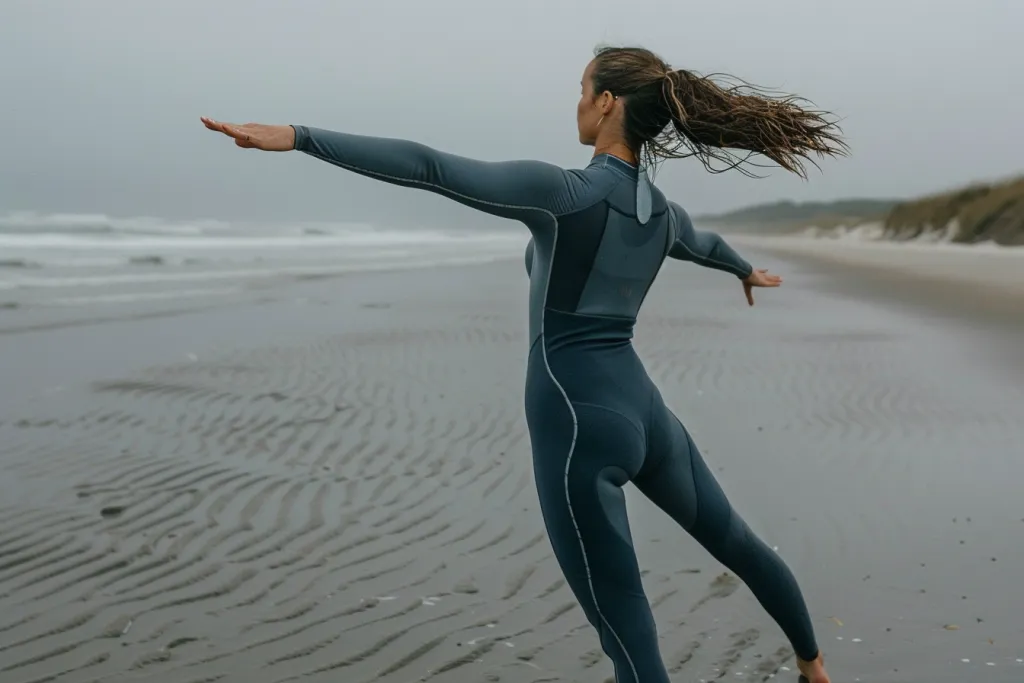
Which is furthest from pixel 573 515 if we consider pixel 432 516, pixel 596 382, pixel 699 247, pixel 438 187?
pixel 432 516

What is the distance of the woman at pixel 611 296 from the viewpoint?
2.76 metres

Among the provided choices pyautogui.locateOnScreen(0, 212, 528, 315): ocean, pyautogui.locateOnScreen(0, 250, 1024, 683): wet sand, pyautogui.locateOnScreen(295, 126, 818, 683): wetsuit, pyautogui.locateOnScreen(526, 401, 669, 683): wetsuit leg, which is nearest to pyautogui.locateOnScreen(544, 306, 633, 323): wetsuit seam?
pyautogui.locateOnScreen(295, 126, 818, 683): wetsuit

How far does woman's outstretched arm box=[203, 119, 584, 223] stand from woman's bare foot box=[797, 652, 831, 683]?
67.5 inches

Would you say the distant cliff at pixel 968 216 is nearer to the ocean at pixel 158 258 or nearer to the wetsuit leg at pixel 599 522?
the ocean at pixel 158 258

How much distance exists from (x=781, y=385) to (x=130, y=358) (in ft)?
19.9

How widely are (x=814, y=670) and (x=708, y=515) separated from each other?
739mm

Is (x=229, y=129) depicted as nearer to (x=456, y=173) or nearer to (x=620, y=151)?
(x=456, y=173)

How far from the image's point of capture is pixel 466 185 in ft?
8.32

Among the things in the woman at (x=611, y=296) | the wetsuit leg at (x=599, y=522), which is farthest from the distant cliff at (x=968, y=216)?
the wetsuit leg at (x=599, y=522)

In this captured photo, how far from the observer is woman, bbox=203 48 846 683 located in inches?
109

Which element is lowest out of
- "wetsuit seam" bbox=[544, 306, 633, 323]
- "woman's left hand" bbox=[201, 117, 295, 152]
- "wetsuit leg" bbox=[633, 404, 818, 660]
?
"wetsuit leg" bbox=[633, 404, 818, 660]

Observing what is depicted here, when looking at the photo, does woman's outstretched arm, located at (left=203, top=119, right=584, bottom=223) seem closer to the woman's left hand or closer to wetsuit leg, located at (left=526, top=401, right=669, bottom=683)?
the woman's left hand

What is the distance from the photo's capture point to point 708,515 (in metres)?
3.07

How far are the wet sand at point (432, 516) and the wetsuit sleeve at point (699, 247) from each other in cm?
137
